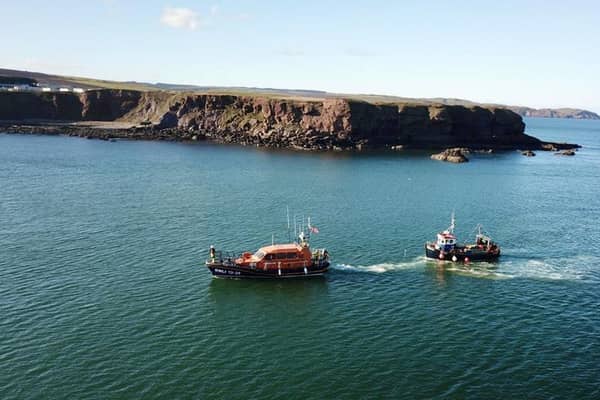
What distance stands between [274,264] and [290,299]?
6.32 m

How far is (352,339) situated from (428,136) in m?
156

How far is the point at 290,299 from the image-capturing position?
5688 cm

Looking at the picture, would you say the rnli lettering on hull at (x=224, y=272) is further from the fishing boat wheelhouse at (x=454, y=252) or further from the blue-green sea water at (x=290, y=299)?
the fishing boat wheelhouse at (x=454, y=252)

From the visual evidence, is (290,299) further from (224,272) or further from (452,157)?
(452,157)

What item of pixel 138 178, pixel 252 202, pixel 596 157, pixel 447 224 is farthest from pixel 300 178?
pixel 596 157

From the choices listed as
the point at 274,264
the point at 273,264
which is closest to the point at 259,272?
the point at 273,264

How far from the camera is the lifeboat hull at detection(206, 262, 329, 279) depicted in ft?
200

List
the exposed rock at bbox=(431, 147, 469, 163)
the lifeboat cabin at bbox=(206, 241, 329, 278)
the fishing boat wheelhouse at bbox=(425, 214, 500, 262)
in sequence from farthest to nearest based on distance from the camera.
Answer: the exposed rock at bbox=(431, 147, 469, 163)
the fishing boat wheelhouse at bbox=(425, 214, 500, 262)
the lifeboat cabin at bbox=(206, 241, 329, 278)

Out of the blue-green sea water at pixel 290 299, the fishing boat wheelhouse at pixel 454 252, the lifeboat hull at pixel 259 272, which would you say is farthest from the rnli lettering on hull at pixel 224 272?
the fishing boat wheelhouse at pixel 454 252

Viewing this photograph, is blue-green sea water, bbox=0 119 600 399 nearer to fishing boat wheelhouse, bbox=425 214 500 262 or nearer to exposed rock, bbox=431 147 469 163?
fishing boat wheelhouse, bbox=425 214 500 262

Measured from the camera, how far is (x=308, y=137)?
189 metres

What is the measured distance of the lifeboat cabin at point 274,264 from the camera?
61.4 meters

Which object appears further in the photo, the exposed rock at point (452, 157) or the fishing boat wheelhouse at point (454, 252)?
the exposed rock at point (452, 157)

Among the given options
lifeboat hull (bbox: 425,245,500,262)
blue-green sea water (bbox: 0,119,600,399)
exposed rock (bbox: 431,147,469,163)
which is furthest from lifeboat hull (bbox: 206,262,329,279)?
exposed rock (bbox: 431,147,469,163)
